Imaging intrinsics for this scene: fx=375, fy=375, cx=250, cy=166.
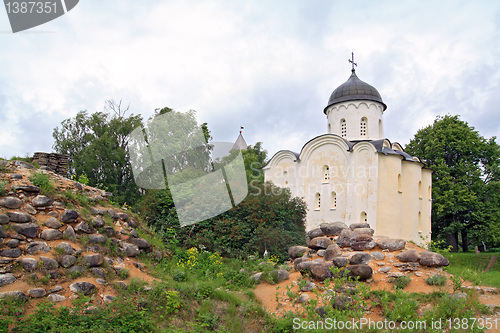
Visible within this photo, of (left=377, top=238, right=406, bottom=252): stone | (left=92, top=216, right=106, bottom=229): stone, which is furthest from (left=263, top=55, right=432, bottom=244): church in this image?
(left=92, top=216, right=106, bottom=229): stone

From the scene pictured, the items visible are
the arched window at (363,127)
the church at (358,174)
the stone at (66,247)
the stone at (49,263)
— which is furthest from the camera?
the arched window at (363,127)

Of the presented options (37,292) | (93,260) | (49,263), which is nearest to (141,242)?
(93,260)

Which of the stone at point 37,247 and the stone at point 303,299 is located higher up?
the stone at point 37,247

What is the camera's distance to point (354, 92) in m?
23.7

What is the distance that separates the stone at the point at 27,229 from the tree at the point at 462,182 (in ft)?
75.5

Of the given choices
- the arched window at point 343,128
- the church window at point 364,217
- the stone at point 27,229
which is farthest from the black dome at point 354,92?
the stone at point 27,229

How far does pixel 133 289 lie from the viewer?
7023 millimetres

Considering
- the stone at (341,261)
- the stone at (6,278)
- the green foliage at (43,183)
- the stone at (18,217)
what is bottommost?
the stone at (6,278)

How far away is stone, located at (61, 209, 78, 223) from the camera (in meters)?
7.85

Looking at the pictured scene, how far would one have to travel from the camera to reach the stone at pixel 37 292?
604 cm

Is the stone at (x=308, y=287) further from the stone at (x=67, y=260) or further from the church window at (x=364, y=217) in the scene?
the church window at (x=364, y=217)

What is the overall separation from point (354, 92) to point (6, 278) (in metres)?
21.5

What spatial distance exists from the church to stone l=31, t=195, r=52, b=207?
50.5ft

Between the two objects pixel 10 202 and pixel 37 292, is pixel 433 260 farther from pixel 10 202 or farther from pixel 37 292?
pixel 10 202
